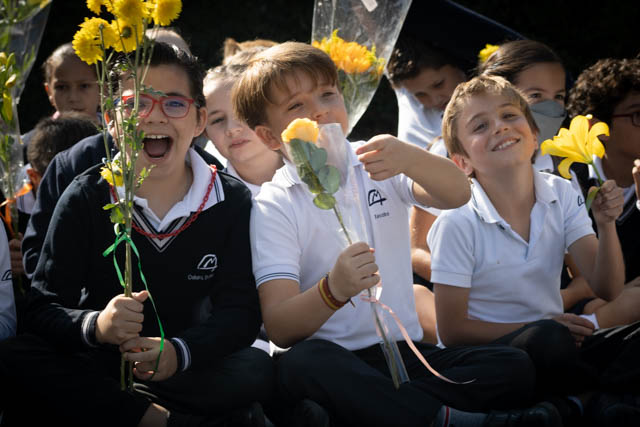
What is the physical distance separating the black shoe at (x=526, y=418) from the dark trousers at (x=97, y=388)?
0.70 meters

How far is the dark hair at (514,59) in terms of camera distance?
12.1 ft

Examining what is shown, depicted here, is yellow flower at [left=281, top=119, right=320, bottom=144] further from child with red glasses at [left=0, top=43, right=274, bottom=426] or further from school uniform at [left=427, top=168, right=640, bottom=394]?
school uniform at [left=427, top=168, right=640, bottom=394]

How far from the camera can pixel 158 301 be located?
2627 mm

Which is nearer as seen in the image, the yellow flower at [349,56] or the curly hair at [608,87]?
the yellow flower at [349,56]

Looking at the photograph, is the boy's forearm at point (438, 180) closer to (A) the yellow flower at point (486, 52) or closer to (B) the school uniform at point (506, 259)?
(B) the school uniform at point (506, 259)

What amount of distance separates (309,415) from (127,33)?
3.98ft

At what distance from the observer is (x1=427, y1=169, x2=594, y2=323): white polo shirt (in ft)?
9.49

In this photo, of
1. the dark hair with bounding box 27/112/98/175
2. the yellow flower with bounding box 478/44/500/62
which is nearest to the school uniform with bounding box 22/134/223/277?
the dark hair with bounding box 27/112/98/175

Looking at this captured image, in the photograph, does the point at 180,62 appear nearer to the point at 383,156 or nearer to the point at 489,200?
the point at 383,156

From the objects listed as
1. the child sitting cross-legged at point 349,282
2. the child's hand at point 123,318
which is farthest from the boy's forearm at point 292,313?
the child's hand at point 123,318

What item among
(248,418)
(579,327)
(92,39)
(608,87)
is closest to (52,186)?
(92,39)

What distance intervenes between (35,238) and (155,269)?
1.69 feet

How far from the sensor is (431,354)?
8.73 ft

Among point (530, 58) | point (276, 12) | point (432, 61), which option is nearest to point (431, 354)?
point (530, 58)
